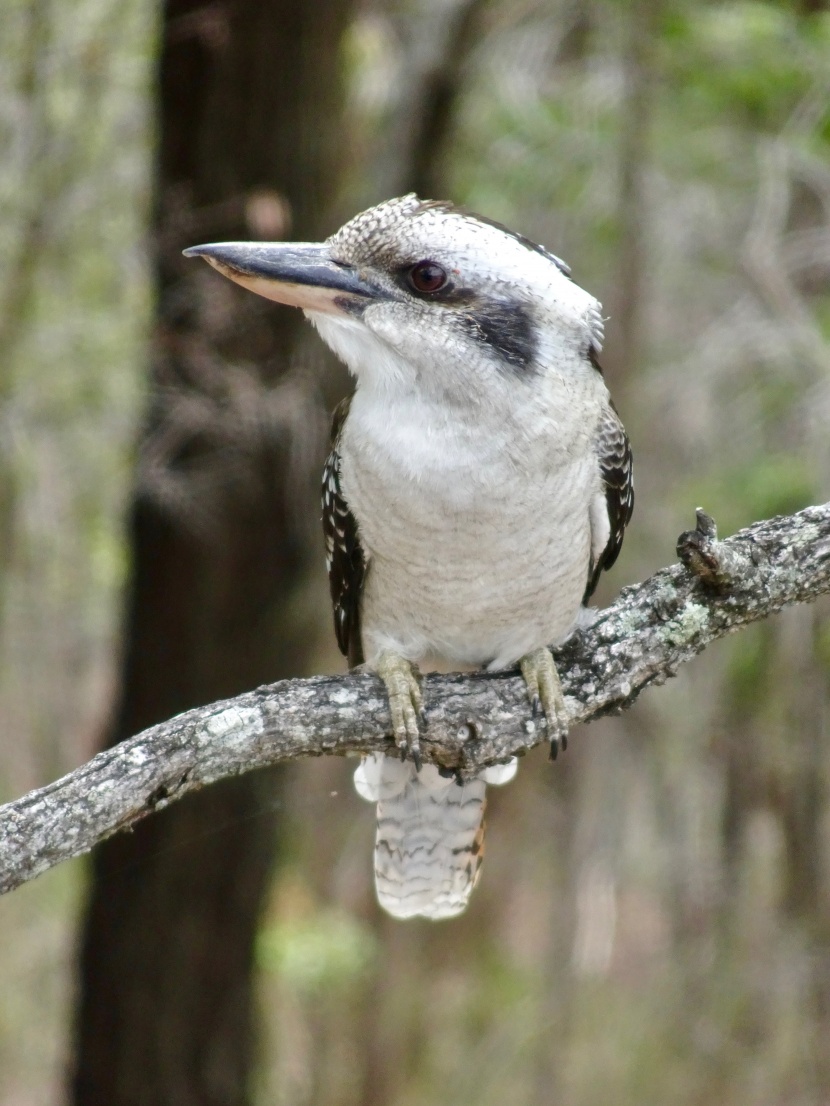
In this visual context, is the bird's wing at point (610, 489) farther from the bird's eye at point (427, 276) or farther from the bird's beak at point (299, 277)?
the bird's beak at point (299, 277)

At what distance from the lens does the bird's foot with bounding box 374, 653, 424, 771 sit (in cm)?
285

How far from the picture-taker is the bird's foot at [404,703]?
2.85 meters

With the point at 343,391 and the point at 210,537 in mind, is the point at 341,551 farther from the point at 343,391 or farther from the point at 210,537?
the point at 210,537

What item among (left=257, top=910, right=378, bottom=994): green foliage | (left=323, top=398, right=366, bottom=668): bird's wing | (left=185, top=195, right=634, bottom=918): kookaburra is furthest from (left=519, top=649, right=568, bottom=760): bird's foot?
(left=257, top=910, right=378, bottom=994): green foliage

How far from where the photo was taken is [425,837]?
3.83m

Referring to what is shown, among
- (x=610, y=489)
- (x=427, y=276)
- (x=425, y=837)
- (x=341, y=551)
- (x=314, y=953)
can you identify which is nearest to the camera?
(x=427, y=276)

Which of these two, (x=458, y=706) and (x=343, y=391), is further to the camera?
(x=343, y=391)

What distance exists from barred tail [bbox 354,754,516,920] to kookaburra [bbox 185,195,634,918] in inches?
26.8

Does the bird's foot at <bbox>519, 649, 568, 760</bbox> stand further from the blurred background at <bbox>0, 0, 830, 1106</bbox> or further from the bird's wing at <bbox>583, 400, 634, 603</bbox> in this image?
the blurred background at <bbox>0, 0, 830, 1106</bbox>

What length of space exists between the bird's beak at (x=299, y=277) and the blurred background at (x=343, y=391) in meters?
2.30

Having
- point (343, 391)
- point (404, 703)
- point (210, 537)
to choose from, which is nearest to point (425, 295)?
point (404, 703)

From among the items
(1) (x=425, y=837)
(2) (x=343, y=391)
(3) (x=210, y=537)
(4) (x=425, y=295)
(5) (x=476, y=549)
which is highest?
(2) (x=343, y=391)

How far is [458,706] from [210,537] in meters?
3.24

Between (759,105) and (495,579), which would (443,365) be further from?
(759,105)
